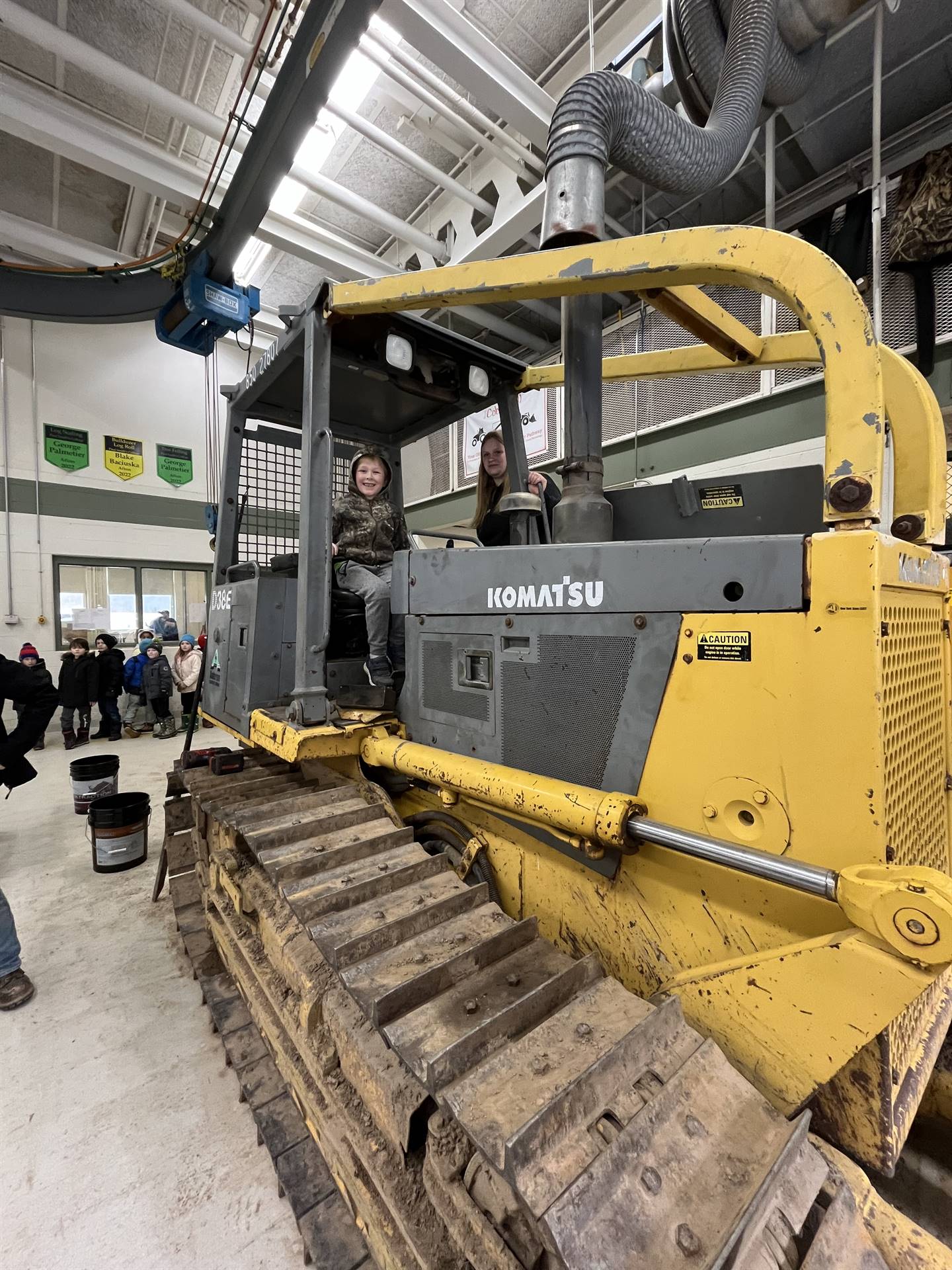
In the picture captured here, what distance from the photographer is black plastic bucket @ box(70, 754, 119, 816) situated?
15.7ft

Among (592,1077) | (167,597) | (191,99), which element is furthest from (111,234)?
(592,1077)

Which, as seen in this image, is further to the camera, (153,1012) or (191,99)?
(191,99)

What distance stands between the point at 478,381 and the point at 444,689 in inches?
66.6

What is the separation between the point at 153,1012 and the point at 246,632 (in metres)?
1.76

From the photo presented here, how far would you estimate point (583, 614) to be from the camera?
166 centimetres

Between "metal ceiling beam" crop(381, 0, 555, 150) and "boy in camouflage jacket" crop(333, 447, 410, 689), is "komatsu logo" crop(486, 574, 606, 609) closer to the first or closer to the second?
"boy in camouflage jacket" crop(333, 447, 410, 689)

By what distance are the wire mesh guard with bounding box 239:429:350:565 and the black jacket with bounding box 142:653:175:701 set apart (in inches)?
252

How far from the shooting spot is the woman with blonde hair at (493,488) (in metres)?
2.99

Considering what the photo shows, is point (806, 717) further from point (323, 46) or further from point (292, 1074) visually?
point (323, 46)

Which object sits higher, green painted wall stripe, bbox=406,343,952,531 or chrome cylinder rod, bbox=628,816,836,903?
green painted wall stripe, bbox=406,343,952,531

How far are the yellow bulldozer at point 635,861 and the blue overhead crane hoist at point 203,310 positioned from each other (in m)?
4.59

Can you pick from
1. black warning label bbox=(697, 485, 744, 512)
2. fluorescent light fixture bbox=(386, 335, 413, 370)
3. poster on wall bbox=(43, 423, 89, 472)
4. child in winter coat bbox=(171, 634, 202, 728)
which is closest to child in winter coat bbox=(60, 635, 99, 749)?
child in winter coat bbox=(171, 634, 202, 728)

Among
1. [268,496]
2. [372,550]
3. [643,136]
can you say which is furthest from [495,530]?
[643,136]

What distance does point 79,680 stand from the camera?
8289mm
